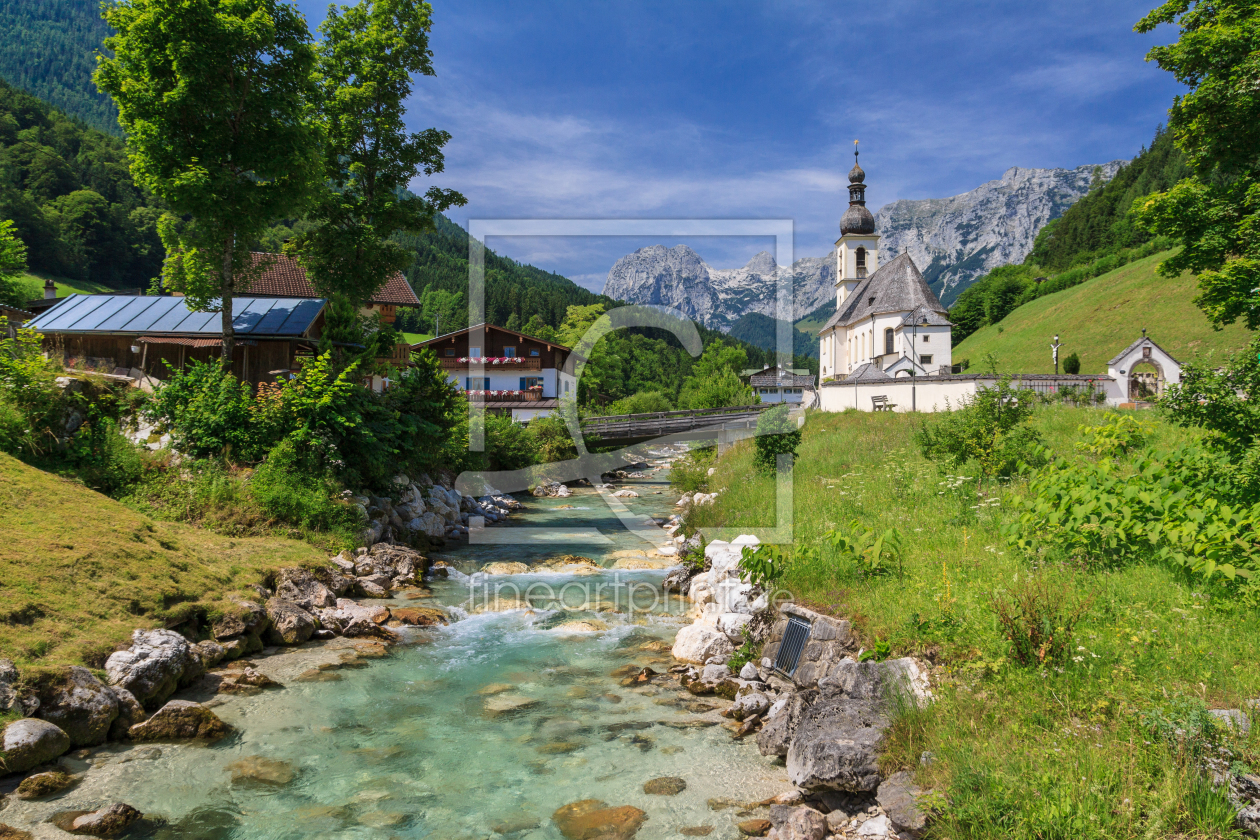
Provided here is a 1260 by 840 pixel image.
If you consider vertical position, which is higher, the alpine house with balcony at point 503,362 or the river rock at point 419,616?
the alpine house with balcony at point 503,362

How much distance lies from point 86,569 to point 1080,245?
447 ft

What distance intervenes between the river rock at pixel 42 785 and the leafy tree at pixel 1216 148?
79.9 ft

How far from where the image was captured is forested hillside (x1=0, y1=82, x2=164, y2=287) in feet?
226

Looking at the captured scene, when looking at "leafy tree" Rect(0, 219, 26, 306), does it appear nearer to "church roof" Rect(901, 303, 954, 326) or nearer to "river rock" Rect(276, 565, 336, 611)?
"river rock" Rect(276, 565, 336, 611)

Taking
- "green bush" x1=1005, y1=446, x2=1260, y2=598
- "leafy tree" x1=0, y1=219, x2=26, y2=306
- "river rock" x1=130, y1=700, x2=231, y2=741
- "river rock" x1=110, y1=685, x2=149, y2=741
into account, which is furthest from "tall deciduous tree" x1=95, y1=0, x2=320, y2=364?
"green bush" x1=1005, y1=446, x2=1260, y2=598

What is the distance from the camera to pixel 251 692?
29.0 ft

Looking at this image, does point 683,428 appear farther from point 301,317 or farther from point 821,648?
point 821,648

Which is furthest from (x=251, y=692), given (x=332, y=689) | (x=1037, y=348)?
(x=1037, y=348)

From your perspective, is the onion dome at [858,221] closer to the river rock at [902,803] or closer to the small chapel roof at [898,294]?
the small chapel roof at [898,294]

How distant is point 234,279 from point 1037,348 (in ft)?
237

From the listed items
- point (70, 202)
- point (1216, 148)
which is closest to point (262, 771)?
point (1216, 148)

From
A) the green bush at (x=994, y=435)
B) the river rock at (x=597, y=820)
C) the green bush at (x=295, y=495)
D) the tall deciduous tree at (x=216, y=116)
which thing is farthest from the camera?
the tall deciduous tree at (x=216, y=116)

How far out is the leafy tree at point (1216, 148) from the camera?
1734 cm

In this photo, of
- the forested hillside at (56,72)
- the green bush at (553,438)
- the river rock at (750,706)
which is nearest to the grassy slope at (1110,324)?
the green bush at (553,438)
